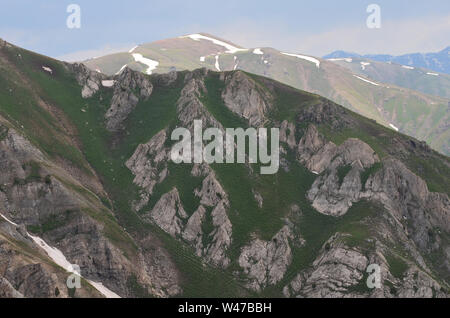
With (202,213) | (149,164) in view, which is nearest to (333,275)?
(202,213)

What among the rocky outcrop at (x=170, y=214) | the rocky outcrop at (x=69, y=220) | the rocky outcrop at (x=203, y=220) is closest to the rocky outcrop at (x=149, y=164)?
the rocky outcrop at (x=170, y=214)

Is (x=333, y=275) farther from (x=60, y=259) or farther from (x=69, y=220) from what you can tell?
(x=69, y=220)

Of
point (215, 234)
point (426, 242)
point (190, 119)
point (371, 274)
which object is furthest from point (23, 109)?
point (426, 242)

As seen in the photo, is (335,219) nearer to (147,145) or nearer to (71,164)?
(147,145)

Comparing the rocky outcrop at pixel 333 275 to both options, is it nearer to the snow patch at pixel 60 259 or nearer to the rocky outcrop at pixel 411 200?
the rocky outcrop at pixel 411 200

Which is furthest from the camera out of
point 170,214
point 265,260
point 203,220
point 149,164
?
point 149,164
